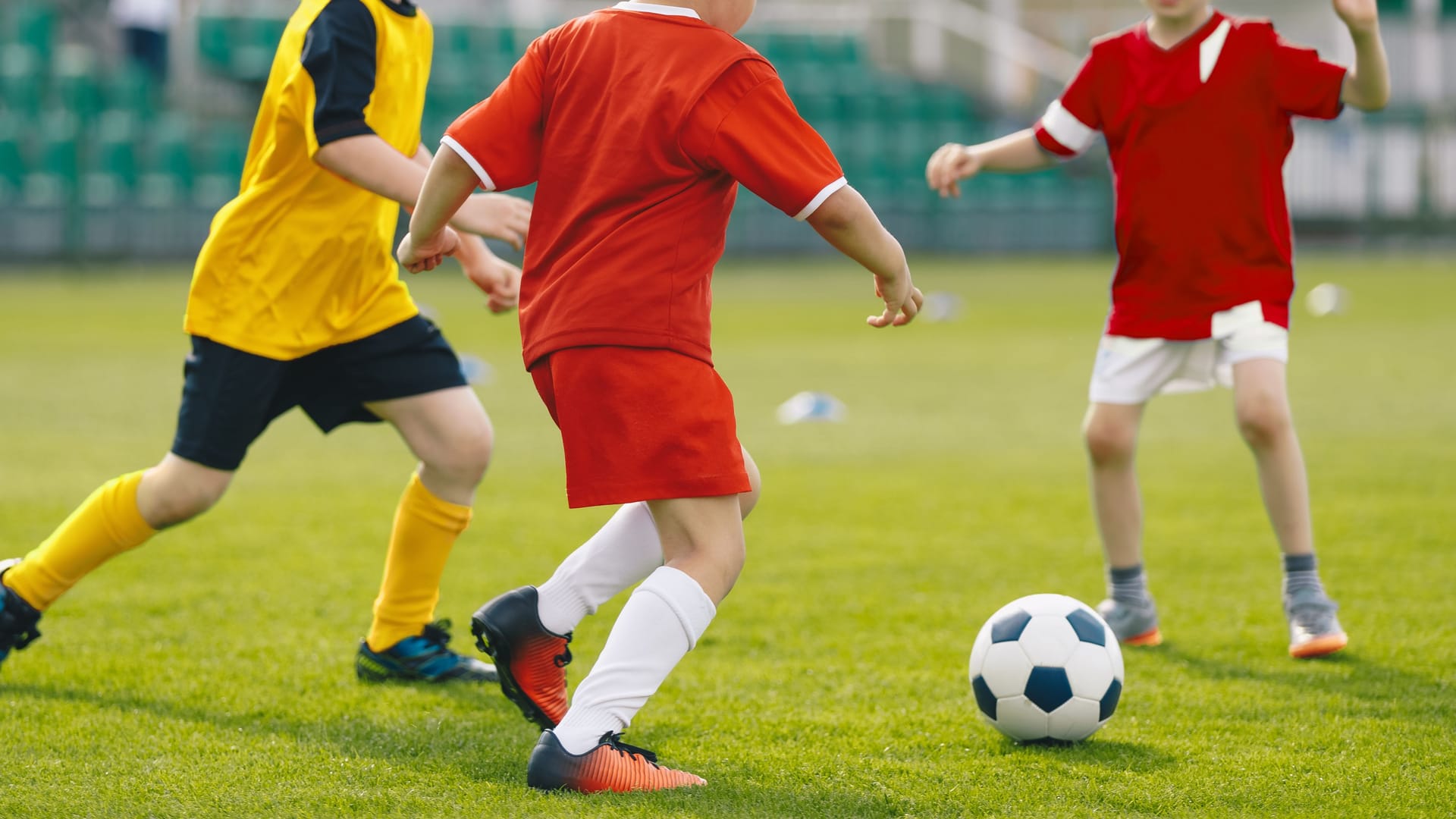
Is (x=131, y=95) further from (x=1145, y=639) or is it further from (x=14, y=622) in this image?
(x=1145, y=639)

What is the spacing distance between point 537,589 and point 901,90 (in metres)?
22.8

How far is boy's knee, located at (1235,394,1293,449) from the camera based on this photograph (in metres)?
3.74

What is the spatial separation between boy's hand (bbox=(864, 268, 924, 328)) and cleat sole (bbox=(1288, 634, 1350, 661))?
149cm

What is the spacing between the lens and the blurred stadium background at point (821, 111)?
64.5 feet

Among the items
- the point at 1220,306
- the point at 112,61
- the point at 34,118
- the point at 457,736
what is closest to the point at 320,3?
the point at 457,736

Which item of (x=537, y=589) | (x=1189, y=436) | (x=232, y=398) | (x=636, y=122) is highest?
(x=636, y=122)

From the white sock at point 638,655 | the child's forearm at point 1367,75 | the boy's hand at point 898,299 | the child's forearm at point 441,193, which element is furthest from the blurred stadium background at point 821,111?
the white sock at point 638,655

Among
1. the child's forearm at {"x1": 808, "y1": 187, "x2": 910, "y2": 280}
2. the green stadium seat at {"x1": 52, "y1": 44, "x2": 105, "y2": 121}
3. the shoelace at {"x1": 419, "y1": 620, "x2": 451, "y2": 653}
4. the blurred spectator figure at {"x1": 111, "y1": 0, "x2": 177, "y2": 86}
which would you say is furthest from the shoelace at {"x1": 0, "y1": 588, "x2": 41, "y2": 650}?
the blurred spectator figure at {"x1": 111, "y1": 0, "x2": 177, "y2": 86}

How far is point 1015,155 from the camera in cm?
409

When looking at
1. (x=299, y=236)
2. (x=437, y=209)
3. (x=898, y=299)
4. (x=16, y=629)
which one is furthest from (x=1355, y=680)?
(x=16, y=629)

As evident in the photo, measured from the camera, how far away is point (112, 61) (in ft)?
73.2

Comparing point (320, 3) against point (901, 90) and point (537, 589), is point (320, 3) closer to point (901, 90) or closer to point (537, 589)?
point (537, 589)

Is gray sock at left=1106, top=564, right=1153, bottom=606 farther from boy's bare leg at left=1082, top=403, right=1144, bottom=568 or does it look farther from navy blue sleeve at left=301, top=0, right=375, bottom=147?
navy blue sleeve at left=301, top=0, right=375, bottom=147

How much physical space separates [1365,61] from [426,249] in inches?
88.2
